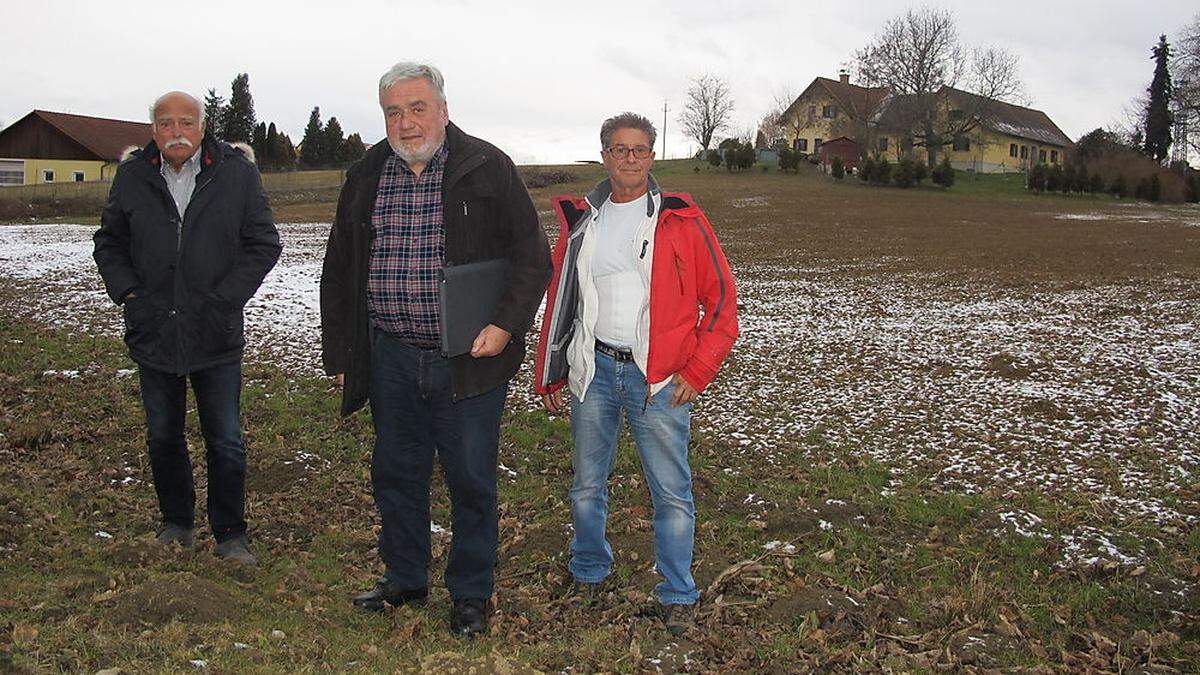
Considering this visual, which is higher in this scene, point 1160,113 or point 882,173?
point 1160,113

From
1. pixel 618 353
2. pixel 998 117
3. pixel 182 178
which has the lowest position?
pixel 618 353

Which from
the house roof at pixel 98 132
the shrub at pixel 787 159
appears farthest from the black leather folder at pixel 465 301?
the house roof at pixel 98 132

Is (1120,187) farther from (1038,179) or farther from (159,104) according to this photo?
(159,104)

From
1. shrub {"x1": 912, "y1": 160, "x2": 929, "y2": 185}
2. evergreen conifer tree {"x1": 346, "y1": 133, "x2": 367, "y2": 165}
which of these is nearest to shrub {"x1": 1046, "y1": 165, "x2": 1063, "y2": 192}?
shrub {"x1": 912, "y1": 160, "x2": 929, "y2": 185}

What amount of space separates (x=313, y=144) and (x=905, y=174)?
46827 millimetres

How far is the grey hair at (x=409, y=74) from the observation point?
152 inches

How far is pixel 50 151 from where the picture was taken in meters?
61.8

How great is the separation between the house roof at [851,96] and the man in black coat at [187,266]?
65491 mm

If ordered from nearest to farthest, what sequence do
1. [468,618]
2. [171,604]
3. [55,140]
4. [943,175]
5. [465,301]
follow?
[171,604], [465,301], [468,618], [943,175], [55,140]

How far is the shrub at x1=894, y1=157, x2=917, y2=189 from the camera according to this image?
157ft

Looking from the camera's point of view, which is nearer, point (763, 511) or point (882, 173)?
point (763, 511)

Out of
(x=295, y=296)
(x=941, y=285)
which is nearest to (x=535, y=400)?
(x=295, y=296)

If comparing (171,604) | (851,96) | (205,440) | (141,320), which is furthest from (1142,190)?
(171,604)

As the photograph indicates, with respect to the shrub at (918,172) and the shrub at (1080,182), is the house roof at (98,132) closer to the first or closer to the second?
the shrub at (918,172)
